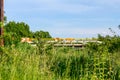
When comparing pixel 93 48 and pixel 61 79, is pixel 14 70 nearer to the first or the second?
pixel 61 79

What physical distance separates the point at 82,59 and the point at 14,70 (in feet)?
13.6

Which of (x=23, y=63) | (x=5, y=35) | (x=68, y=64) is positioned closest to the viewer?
(x=23, y=63)

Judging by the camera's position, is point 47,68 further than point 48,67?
No

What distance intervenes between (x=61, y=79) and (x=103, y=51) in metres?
1.06

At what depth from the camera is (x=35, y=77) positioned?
8.37 meters

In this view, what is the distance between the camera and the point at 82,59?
12070mm

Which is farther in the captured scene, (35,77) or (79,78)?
(79,78)

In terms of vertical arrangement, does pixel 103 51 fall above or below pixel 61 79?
above

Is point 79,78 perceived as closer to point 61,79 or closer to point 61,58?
point 61,79

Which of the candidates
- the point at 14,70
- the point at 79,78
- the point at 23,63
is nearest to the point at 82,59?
the point at 79,78

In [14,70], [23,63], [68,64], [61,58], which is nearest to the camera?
[14,70]

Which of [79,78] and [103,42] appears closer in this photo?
[79,78]

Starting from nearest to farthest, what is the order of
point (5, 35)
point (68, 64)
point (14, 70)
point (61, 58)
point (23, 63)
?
1. point (14, 70)
2. point (23, 63)
3. point (68, 64)
4. point (5, 35)
5. point (61, 58)

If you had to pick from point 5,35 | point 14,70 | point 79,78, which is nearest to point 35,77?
point 14,70
